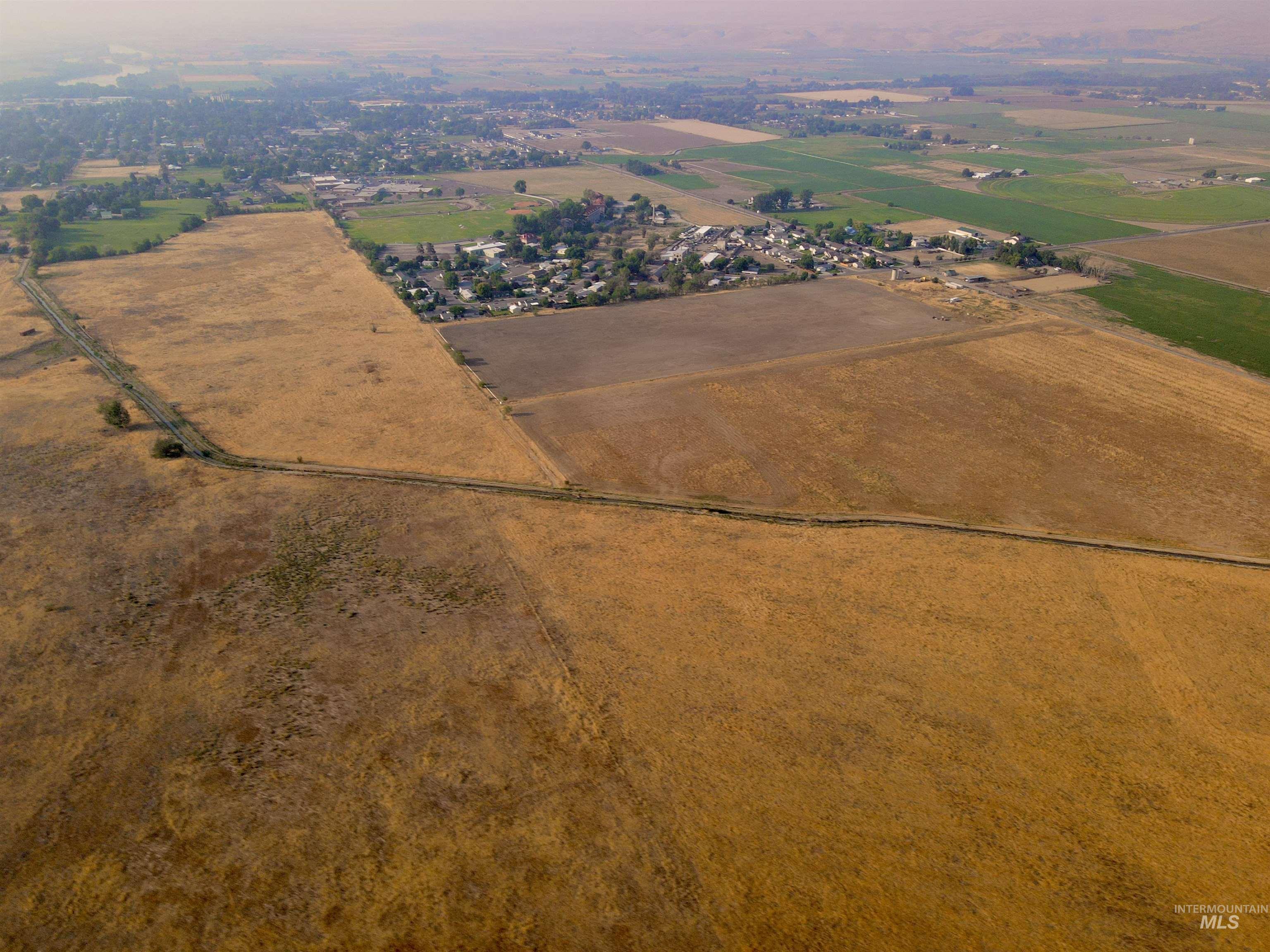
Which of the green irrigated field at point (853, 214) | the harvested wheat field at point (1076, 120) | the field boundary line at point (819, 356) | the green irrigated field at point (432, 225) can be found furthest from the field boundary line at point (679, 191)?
the harvested wheat field at point (1076, 120)

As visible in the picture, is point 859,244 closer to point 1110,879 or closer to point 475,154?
point 1110,879

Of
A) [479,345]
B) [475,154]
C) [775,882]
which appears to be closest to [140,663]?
[775,882]

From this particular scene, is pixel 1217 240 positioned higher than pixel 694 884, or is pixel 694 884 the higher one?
pixel 1217 240

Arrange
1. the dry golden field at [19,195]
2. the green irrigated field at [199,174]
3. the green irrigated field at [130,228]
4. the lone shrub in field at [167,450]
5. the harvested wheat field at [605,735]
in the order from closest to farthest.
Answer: the harvested wheat field at [605,735] < the lone shrub in field at [167,450] < the green irrigated field at [130,228] < the dry golden field at [19,195] < the green irrigated field at [199,174]

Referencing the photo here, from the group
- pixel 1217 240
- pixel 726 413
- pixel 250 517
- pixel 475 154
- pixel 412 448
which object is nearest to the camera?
pixel 250 517

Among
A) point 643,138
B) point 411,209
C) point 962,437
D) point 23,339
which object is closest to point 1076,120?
point 643,138

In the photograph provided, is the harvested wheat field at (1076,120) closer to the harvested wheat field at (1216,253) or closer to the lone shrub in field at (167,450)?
the harvested wheat field at (1216,253)

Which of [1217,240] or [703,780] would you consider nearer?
[703,780]
